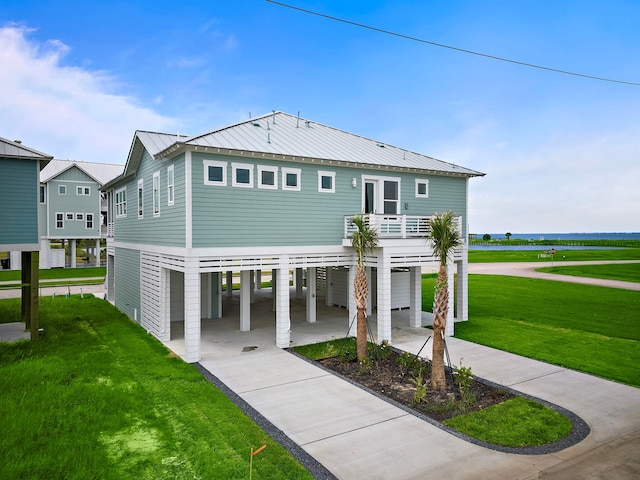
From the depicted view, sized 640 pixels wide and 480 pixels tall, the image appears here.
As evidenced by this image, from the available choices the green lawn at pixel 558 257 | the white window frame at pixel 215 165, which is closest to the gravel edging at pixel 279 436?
the white window frame at pixel 215 165

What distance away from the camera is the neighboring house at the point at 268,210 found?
13.1m

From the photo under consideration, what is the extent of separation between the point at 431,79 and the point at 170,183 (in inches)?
655

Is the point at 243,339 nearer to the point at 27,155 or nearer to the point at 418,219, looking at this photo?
the point at 418,219

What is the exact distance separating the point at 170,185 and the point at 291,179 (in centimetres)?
414

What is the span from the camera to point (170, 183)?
14.3 metres

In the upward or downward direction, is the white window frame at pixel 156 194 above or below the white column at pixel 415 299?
above

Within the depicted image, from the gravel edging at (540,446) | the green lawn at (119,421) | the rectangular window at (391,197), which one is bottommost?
the gravel edging at (540,446)

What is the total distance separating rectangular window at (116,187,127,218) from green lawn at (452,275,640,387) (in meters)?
16.9

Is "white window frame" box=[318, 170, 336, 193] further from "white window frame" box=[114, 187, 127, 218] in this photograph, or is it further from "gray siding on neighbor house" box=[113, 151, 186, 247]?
"white window frame" box=[114, 187, 127, 218]

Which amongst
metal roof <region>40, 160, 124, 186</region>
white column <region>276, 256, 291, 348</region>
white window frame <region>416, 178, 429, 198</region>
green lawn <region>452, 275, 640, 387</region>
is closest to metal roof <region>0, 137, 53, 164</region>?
white column <region>276, 256, 291, 348</region>

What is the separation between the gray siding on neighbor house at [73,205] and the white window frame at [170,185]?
31.0 metres

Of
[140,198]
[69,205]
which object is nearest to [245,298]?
[140,198]

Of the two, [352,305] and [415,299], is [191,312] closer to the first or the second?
[352,305]

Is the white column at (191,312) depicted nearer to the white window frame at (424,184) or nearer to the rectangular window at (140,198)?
the rectangular window at (140,198)
